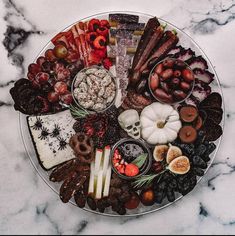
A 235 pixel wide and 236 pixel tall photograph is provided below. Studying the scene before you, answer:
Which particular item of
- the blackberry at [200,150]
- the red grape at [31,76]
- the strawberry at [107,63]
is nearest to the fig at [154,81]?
the strawberry at [107,63]

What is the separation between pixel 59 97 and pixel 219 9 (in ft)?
3.16

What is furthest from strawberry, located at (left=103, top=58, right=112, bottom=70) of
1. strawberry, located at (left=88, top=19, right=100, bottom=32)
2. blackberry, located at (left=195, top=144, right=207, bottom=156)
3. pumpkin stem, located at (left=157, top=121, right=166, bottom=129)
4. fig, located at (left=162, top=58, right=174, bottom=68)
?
blackberry, located at (left=195, top=144, right=207, bottom=156)

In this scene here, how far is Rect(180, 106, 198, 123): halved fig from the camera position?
7.82 feet

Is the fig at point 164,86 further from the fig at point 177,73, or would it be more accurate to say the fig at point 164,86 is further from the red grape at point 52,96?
the red grape at point 52,96

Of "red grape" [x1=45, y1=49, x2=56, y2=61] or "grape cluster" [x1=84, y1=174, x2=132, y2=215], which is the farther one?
"red grape" [x1=45, y1=49, x2=56, y2=61]

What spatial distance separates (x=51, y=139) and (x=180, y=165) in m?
0.62

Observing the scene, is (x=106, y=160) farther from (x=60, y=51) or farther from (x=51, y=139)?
(x=60, y=51)

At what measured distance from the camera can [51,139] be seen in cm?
242

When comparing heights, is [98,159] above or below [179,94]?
below

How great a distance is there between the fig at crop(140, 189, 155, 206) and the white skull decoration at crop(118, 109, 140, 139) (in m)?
0.26

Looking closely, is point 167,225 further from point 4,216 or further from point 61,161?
point 4,216

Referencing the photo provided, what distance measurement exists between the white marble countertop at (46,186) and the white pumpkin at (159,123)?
305 mm

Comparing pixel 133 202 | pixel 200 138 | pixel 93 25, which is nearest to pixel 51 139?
pixel 133 202

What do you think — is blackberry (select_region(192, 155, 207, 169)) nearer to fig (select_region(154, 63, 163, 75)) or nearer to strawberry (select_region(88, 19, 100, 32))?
fig (select_region(154, 63, 163, 75))
